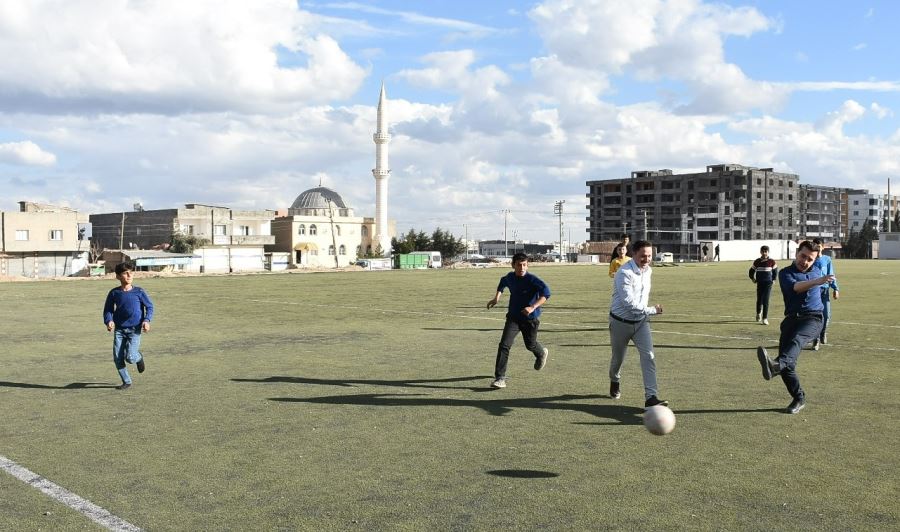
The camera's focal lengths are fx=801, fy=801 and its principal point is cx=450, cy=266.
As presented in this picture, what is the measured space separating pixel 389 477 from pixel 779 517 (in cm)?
291

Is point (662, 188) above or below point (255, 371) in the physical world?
above

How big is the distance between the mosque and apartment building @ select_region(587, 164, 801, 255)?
52.5 m

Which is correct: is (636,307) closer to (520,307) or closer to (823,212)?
(520,307)

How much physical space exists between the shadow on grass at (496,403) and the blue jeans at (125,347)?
7.22 feet

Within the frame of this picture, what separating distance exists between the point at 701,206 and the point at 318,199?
70.7 metres

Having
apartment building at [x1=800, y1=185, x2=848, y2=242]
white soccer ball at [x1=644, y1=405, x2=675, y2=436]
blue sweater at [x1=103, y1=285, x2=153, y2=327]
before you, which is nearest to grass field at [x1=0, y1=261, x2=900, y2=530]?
white soccer ball at [x1=644, y1=405, x2=675, y2=436]

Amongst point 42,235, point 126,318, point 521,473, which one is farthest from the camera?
point 42,235

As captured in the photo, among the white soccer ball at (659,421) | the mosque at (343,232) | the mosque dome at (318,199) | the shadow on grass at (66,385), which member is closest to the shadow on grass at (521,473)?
the white soccer ball at (659,421)

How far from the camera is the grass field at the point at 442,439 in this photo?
563cm

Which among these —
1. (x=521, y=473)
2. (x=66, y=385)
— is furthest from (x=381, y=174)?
(x=521, y=473)

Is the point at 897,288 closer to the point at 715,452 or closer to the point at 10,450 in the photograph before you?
the point at 715,452

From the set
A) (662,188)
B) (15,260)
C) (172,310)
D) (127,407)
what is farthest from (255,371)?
(662,188)

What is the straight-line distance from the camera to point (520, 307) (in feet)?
35.7

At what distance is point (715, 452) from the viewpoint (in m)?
7.15
